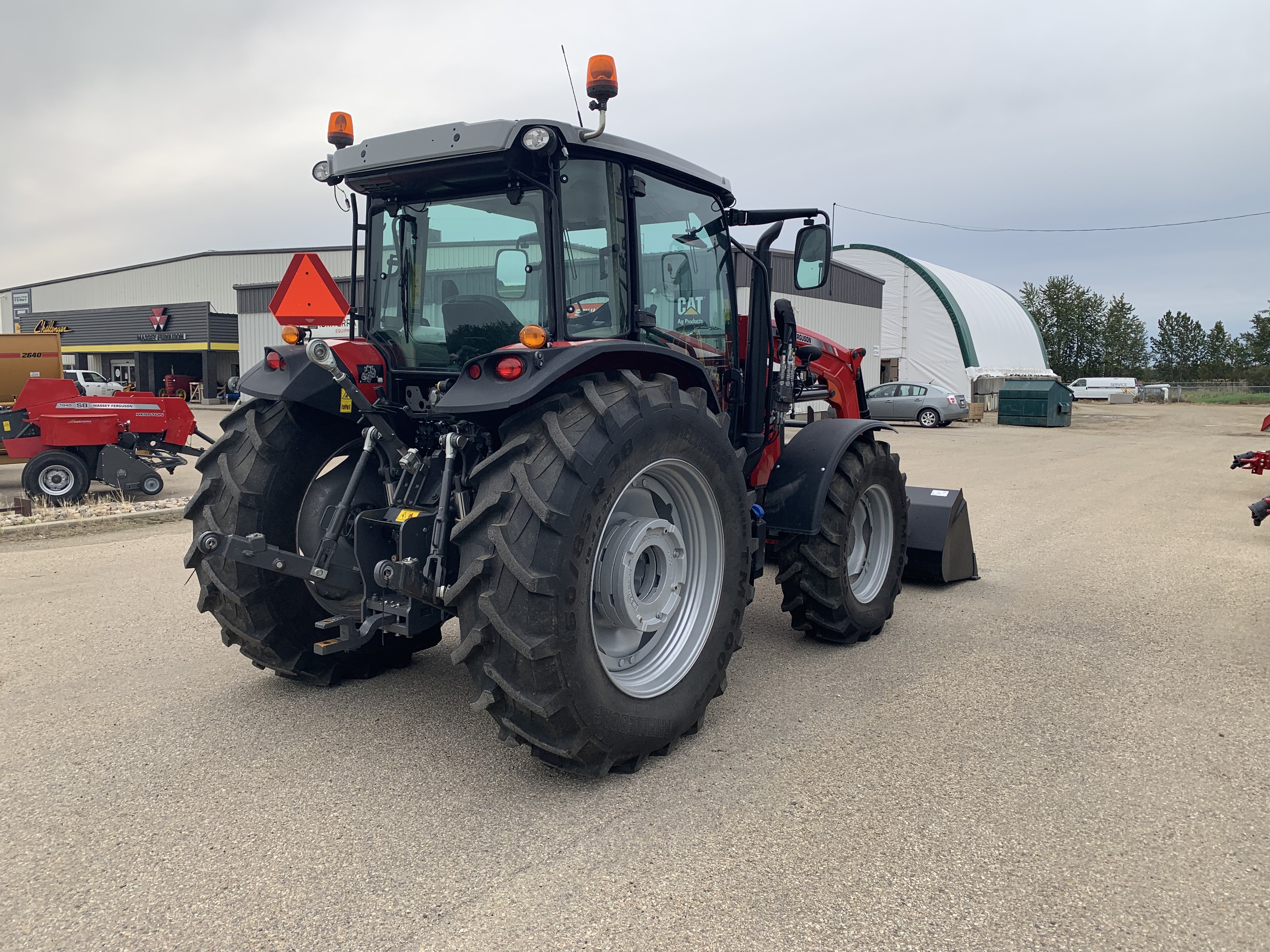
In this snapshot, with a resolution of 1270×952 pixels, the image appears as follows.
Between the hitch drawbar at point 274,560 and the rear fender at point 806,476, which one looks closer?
the hitch drawbar at point 274,560

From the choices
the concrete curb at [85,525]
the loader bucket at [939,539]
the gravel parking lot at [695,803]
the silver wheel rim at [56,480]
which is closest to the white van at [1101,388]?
the loader bucket at [939,539]

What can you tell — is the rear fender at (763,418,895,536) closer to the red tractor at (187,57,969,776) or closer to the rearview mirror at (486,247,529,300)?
the red tractor at (187,57,969,776)

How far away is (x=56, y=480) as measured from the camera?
1070 centimetres

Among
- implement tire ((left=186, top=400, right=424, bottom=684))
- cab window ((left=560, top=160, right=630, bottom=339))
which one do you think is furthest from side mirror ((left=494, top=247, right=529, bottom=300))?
implement tire ((left=186, top=400, right=424, bottom=684))

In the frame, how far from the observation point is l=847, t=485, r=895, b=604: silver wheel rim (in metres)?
5.43

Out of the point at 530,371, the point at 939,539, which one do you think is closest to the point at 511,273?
the point at 530,371

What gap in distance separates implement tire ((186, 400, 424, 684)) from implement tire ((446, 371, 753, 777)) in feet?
3.73

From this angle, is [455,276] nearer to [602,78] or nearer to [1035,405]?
[602,78]

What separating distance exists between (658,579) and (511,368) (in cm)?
114

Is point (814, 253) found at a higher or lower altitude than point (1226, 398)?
higher

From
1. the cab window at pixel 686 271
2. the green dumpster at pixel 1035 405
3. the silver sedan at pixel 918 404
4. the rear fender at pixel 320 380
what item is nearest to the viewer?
the rear fender at pixel 320 380

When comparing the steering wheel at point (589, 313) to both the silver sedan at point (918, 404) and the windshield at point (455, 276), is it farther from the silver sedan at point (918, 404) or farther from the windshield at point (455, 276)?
the silver sedan at point (918, 404)

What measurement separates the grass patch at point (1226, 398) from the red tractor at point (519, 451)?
4738 cm

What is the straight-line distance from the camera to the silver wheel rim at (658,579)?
3.47 m
